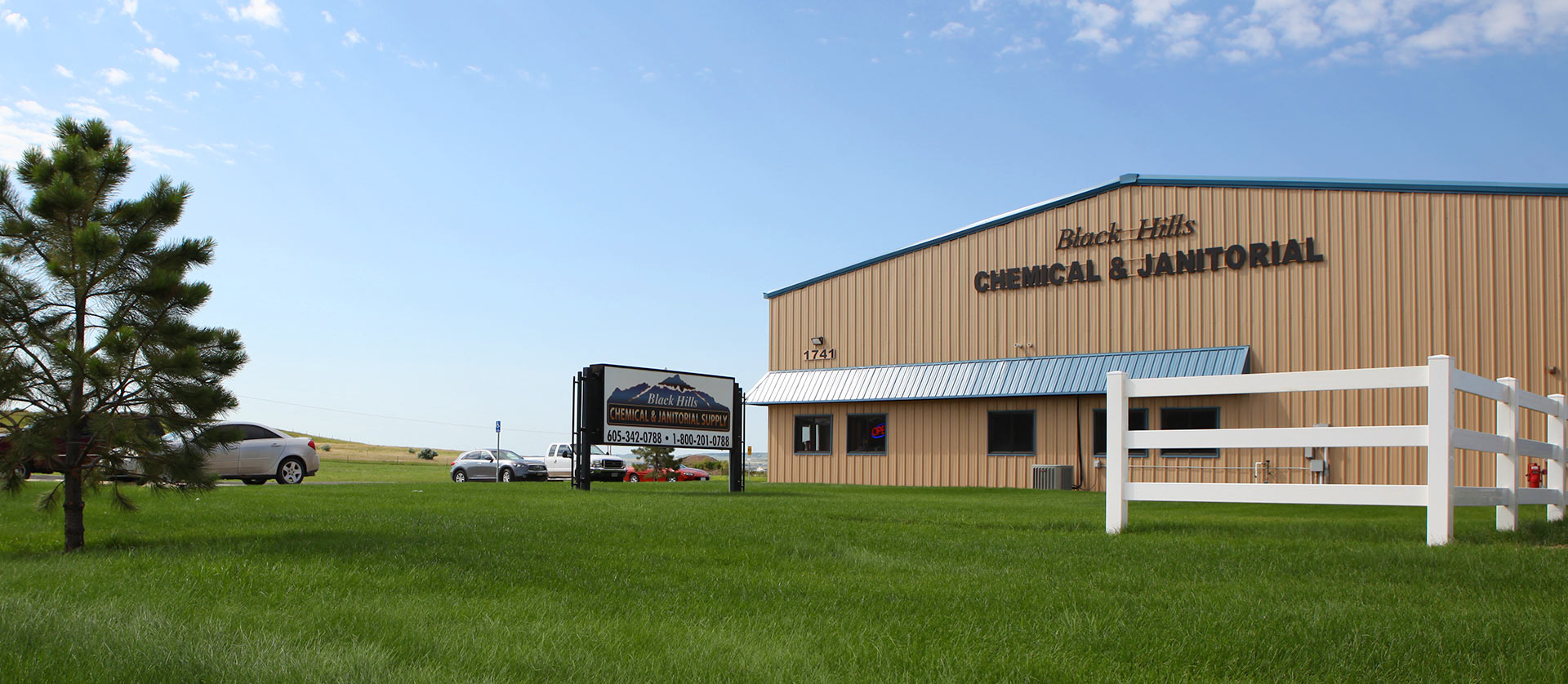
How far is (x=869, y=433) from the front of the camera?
31766mm

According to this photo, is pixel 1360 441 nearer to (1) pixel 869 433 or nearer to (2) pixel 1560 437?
(2) pixel 1560 437

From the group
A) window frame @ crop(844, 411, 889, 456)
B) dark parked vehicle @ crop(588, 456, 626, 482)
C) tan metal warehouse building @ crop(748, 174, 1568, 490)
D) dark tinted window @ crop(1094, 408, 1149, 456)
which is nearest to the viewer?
tan metal warehouse building @ crop(748, 174, 1568, 490)

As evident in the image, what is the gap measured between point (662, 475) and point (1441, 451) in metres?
30.4

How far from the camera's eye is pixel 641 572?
6488 millimetres

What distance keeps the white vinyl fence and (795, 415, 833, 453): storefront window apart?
2268 cm

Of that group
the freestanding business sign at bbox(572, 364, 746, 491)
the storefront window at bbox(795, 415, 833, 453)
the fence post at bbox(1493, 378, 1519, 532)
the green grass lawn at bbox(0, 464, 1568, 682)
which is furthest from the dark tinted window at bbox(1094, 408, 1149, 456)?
the green grass lawn at bbox(0, 464, 1568, 682)

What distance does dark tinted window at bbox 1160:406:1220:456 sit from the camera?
85.8 feet

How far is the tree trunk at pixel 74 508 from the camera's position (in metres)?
8.12

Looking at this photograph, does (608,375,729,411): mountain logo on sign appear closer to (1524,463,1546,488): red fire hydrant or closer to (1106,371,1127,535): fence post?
(1106,371,1127,535): fence post

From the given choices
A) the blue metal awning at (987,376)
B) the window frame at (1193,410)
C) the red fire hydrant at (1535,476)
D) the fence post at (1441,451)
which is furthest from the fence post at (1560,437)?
the window frame at (1193,410)

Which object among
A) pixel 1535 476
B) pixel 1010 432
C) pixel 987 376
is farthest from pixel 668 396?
pixel 1535 476

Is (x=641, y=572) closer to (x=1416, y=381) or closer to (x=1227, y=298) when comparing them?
(x=1416, y=381)

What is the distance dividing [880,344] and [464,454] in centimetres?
1712

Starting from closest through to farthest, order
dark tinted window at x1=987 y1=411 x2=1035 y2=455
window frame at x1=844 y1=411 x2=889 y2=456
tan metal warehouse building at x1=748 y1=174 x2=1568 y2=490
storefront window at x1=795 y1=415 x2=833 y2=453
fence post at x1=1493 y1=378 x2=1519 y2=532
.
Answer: fence post at x1=1493 y1=378 x2=1519 y2=532 → tan metal warehouse building at x1=748 y1=174 x2=1568 y2=490 → dark tinted window at x1=987 y1=411 x2=1035 y2=455 → window frame at x1=844 y1=411 x2=889 y2=456 → storefront window at x1=795 y1=415 x2=833 y2=453
